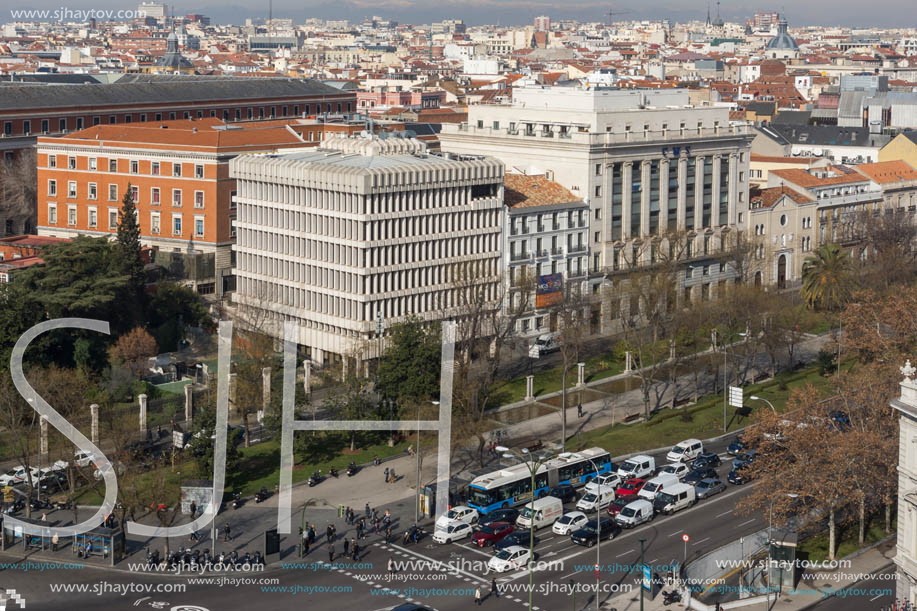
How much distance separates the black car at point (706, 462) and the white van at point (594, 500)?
7707 mm

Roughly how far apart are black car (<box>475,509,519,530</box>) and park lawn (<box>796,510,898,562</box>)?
15269 millimetres

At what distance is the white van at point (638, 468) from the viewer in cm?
8112

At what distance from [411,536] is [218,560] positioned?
10169mm

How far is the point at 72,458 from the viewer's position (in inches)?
2977

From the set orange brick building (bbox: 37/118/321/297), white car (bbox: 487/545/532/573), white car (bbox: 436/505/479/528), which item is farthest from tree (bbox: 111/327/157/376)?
white car (bbox: 487/545/532/573)

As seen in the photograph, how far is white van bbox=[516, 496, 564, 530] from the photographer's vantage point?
240ft

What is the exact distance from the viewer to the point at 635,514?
74250mm

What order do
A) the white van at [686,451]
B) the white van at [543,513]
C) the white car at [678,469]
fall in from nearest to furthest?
the white van at [543,513]
the white car at [678,469]
the white van at [686,451]

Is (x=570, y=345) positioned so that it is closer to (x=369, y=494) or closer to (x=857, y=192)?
(x=369, y=494)

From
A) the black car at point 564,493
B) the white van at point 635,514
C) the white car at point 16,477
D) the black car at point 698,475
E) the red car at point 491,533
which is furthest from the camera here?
the black car at point 698,475

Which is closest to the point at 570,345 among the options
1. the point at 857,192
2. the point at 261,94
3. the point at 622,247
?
the point at 622,247

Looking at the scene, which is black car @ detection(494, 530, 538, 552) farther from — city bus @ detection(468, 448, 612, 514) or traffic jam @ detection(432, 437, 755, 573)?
city bus @ detection(468, 448, 612, 514)

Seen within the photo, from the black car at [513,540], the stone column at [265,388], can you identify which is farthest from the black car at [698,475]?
the stone column at [265,388]

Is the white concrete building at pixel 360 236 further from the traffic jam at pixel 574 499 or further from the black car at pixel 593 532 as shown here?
the black car at pixel 593 532
